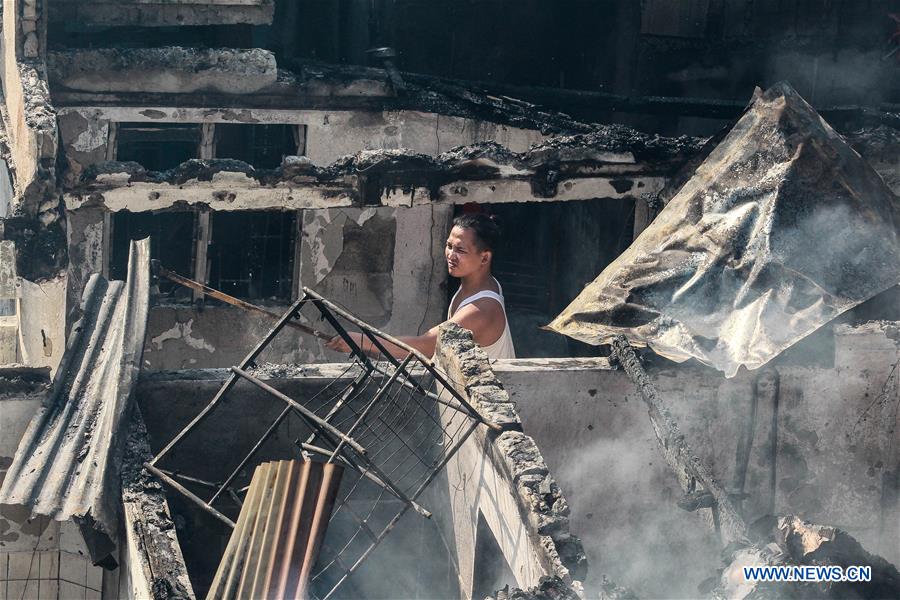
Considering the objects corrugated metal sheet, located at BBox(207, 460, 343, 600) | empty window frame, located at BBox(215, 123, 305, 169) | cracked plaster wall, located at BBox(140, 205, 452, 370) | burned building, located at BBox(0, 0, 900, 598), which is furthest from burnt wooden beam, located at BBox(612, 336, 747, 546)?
empty window frame, located at BBox(215, 123, 305, 169)

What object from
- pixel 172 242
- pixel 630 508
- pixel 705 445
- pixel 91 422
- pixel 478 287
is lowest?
pixel 630 508

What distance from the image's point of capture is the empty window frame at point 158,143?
46.2 ft

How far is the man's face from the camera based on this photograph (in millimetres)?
9555

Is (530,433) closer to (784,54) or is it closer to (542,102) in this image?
(542,102)

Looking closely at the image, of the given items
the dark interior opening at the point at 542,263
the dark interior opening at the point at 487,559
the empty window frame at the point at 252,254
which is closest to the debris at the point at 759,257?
Answer: the dark interior opening at the point at 487,559

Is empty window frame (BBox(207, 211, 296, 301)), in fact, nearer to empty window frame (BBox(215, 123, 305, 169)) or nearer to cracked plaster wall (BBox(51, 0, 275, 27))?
empty window frame (BBox(215, 123, 305, 169))

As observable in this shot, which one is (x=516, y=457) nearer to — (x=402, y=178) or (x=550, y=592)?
(x=550, y=592)

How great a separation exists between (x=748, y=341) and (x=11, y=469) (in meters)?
4.81

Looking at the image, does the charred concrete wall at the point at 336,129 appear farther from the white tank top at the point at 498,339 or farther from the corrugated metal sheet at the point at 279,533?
the corrugated metal sheet at the point at 279,533

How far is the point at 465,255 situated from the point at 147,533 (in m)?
3.27

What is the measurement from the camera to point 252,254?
1484 centimetres

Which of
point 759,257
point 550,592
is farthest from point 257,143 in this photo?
point 550,592

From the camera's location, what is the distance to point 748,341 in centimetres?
916

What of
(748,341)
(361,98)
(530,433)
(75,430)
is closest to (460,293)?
(530,433)
